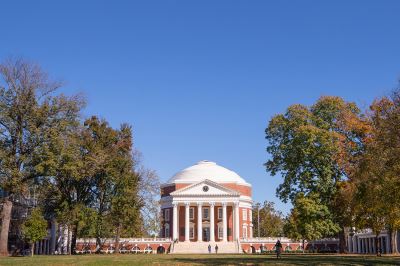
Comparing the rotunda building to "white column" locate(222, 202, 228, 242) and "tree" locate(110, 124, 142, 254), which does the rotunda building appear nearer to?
"white column" locate(222, 202, 228, 242)

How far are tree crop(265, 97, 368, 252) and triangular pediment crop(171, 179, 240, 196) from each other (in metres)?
34.8

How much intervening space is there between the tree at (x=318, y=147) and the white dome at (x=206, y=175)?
41.1 metres

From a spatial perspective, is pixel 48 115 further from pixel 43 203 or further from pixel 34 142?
pixel 43 203

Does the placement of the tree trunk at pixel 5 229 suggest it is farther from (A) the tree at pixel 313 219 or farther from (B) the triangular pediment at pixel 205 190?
(B) the triangular pediment at pixel 205 190

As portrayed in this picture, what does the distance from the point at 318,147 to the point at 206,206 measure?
1756 inches

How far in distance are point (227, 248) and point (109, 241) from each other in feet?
59.1

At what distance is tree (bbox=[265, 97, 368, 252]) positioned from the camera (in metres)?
50.3

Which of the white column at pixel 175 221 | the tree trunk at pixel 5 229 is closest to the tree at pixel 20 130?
the tree trunk at pixel 5 229

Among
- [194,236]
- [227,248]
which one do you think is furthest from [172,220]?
[227,248]

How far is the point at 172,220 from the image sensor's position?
94.2 m

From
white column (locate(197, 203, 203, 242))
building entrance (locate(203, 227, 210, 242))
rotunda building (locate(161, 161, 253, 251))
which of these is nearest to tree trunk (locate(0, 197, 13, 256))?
rotunda building (locate(161, 161, 253, 251))

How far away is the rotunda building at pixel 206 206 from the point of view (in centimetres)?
9031

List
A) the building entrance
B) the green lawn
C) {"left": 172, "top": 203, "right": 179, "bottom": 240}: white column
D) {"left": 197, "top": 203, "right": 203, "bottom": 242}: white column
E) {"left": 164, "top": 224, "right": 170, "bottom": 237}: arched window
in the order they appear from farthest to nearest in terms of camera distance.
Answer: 1. {"left": 164, "top": 224, "right": 170, "bottom": 237}: arched window
2. the building entrance
3. {"left": 197, "top": 203, "right": 203, "bottom": 242}: white column
4. {"left": 172, "top": 203, "right": 179, "bottom": 240}: white column
5. the green lawn

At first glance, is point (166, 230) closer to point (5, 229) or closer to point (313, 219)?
point (313, 219)
